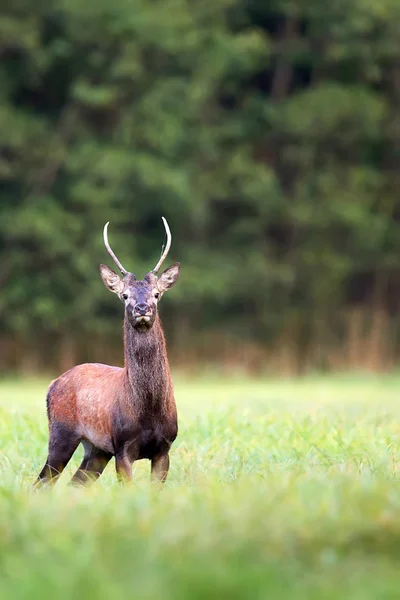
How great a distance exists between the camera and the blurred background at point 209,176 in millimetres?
26969

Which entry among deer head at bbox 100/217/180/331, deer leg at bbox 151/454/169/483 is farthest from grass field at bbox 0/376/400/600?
deer head at bbox 100/217/180/331

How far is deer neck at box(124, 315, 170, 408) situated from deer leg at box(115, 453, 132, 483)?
344 millimetres

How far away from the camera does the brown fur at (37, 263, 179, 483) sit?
7285 millimetres

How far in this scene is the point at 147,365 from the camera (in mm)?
7520

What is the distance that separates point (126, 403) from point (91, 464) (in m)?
0.80

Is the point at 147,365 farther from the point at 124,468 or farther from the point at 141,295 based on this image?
the point at 124,468

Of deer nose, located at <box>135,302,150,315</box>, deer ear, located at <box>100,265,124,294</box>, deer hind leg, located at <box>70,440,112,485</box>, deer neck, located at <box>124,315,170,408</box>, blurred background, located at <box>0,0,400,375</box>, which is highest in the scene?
blurred background, located at <box>0,0,400,375</box>

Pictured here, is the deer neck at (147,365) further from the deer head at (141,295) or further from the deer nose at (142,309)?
the deer nose at (142,309)

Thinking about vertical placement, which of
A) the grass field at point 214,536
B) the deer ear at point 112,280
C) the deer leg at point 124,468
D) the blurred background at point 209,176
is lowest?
the grass field at point 214,536

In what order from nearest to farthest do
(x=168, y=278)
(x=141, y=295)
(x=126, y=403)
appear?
(x=126, y=403)
(x=141, y=295)
(x=168, y=278)

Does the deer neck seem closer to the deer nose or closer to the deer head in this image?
the deer head

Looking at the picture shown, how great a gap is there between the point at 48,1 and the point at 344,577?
79.5 ft

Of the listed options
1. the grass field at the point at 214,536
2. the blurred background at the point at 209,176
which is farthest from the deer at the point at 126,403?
the blurred background at the point at 209,176

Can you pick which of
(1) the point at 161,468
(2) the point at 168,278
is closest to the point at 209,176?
Answer: (2) the point at 168,278
